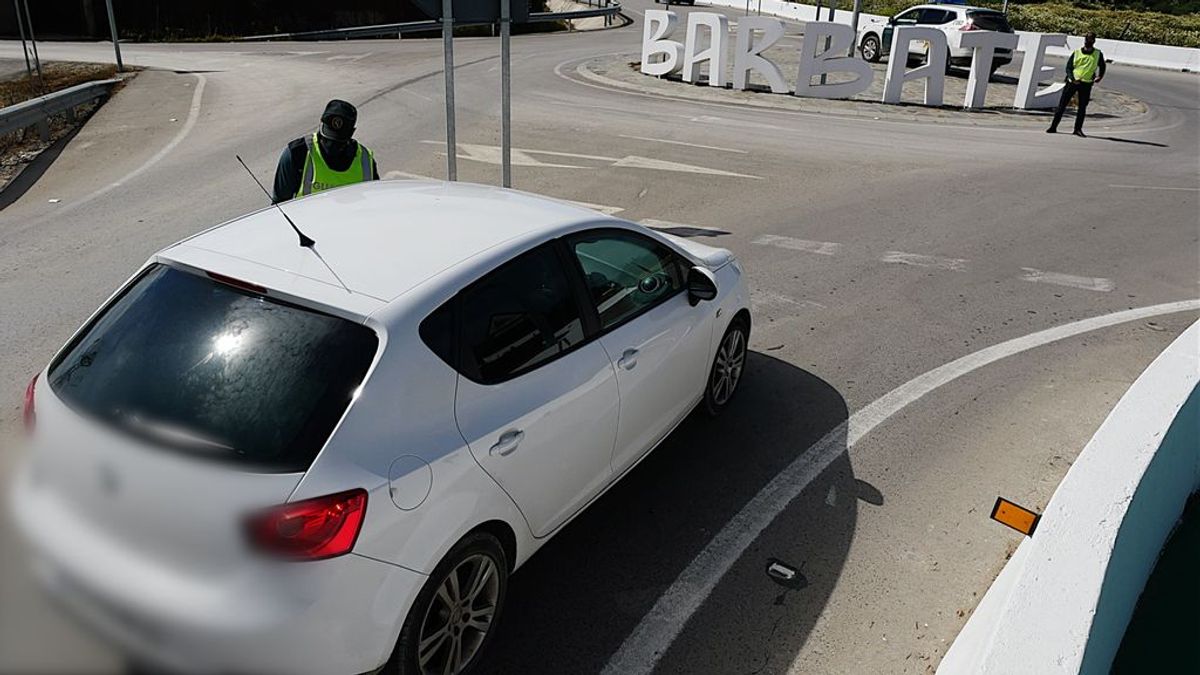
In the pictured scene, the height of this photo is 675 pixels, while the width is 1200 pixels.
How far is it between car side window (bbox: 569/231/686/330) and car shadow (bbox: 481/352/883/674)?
3.48ft

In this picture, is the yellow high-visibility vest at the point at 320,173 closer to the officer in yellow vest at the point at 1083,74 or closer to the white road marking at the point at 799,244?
the white road marking at the point at 799,244

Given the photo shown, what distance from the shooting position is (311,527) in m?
2.73

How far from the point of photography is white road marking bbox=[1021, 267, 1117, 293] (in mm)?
8555

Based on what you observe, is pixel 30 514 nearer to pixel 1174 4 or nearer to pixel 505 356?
pixel 505 356

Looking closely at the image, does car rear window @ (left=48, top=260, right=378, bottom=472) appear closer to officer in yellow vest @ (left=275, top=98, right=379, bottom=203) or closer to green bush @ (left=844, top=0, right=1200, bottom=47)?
officer in yellow vest @ (left=275, top=98, right=379, bottom=203)

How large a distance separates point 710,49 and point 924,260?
46.9ft

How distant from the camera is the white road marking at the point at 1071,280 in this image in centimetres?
855

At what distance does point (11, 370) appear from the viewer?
19.0 feet

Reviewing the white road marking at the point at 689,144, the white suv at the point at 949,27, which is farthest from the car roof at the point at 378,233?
the white suv at the point at 949,27

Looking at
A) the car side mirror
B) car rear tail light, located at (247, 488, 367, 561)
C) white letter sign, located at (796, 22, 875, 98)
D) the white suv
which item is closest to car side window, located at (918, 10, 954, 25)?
the white suv

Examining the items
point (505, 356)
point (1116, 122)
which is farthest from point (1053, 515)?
point (1116, 122)

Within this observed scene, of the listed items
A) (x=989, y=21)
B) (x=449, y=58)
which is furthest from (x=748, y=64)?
(x=449, y=58)

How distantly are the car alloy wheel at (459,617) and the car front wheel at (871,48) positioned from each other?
28731 mm

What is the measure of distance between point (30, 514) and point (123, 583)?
1.44 feet
